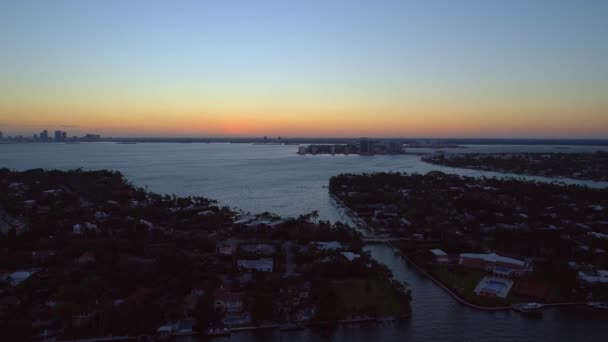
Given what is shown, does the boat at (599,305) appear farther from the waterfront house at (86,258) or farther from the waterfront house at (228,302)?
the waterfront house at (86,258)

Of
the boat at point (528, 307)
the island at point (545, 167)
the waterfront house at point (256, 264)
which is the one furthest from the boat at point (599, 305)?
the island at point (545, 167)

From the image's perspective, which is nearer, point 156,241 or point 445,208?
point 156,241

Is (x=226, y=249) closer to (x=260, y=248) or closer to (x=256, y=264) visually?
(x=260, y=248)

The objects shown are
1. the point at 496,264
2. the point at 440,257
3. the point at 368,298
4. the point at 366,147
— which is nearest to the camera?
the point at 368,298

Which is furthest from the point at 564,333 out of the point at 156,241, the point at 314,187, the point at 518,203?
the point at 314,187

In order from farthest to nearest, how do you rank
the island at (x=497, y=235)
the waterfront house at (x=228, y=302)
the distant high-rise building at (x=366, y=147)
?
the distant high-rise building at (x=366, y=147), the island at (x=497, y=235), the waterfront house at (x=228, y=302)

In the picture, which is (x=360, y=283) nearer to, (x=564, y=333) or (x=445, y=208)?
(x=564, y=333)

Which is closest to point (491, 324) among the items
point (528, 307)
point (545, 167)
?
point (528, 307)
